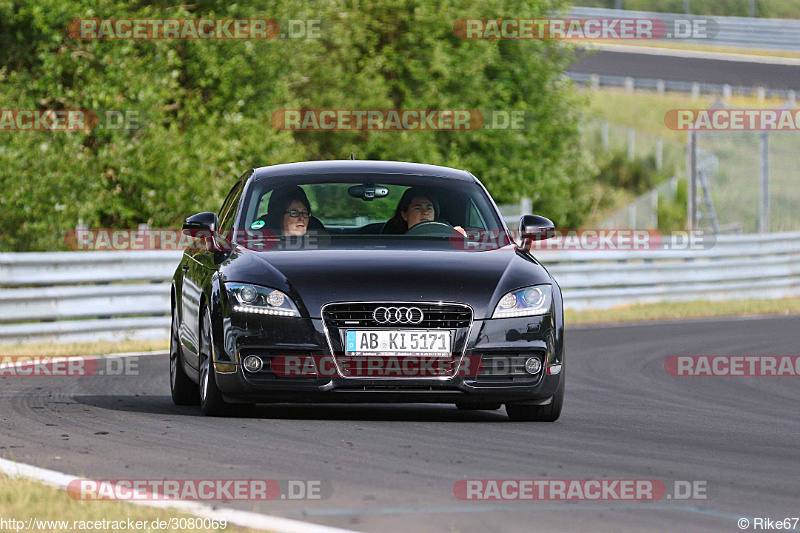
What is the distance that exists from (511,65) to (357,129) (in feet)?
15.2

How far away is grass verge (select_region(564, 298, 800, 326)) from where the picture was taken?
856 inches

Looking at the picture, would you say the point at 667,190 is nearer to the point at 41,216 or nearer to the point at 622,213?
the point at 622,213

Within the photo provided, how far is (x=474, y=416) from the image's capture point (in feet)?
31.8

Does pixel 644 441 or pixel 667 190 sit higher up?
pixel 644 441

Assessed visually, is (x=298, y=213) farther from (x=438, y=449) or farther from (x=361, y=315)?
(x=438, y=449)

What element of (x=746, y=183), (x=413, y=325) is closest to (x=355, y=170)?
(x=413, y=325)

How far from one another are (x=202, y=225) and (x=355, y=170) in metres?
1.09

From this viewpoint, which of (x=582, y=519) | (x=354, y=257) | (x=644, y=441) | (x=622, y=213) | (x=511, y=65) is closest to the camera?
(x=582, y=519)

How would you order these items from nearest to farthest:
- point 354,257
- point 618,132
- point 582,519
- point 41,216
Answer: point 582,519
point 354,257
point 41,216
point 618,132

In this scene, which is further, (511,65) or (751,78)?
(751,78)

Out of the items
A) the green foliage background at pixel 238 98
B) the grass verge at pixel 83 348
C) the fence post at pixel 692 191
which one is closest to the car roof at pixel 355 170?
the grass verge at pixel 83 348

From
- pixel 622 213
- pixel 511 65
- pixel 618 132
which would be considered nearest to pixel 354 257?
pixel 511 65

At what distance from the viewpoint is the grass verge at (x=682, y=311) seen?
21.7 m

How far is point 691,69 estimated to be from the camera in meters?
54.1
